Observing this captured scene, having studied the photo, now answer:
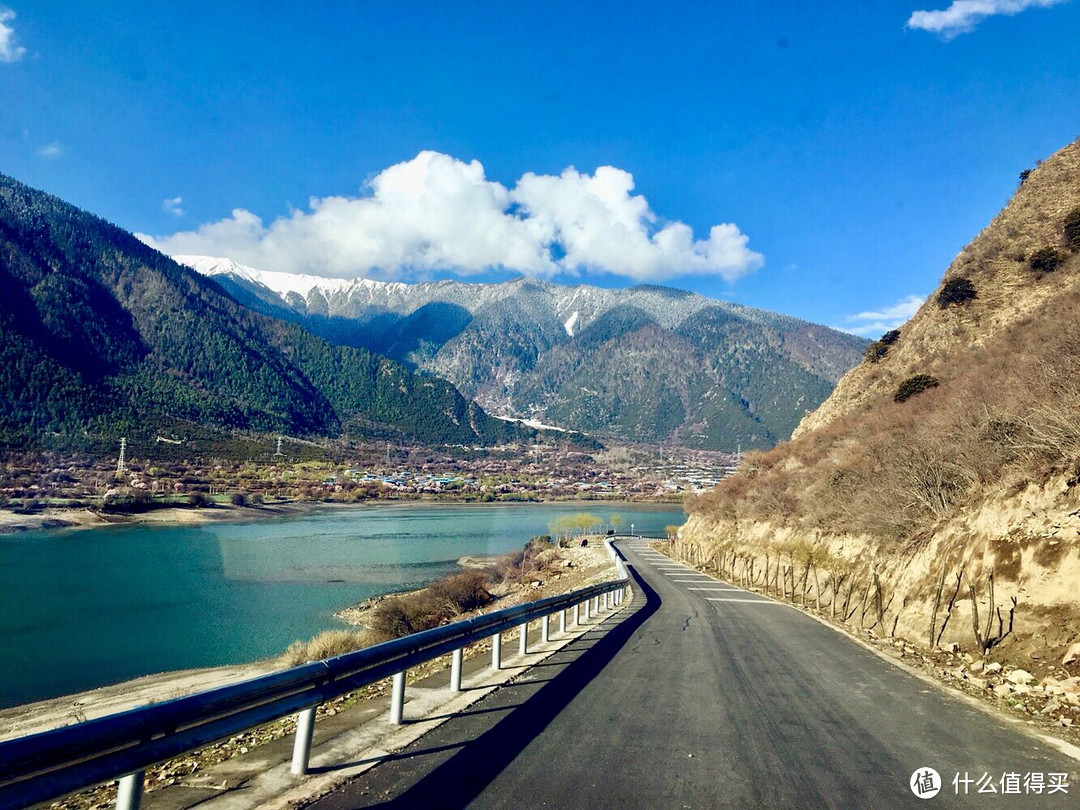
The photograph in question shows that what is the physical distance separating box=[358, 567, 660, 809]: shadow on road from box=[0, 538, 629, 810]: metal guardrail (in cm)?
92

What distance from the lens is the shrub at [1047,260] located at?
34812 millimetres

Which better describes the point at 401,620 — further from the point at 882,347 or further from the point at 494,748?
the point at 882,347

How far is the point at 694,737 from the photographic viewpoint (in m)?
6.18

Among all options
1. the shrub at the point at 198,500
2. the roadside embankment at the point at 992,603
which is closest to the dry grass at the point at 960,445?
the roadside embankment at the point at 992,603

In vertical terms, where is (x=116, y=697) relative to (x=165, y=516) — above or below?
above

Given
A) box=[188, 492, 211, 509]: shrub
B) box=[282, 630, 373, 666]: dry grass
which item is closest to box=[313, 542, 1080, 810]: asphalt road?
box=[282, 630, 373, 666]: dry grass

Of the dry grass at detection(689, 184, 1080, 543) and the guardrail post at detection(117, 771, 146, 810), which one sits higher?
the dry grass at detection(689, 184, 1080, 543)

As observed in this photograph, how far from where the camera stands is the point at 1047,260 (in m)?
35.5

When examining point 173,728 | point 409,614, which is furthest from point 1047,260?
point 173,728

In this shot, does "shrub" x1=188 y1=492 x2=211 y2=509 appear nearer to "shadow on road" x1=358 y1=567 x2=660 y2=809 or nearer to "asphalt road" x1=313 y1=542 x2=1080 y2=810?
"asphalt road" x1=313 y1=542 x2=1080 y2=810

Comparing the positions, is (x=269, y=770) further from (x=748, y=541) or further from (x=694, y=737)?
(x=748, y=541)

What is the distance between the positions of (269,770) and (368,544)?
6879 cm

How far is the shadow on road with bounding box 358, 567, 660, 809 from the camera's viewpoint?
4609 mm

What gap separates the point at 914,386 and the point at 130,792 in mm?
34248
